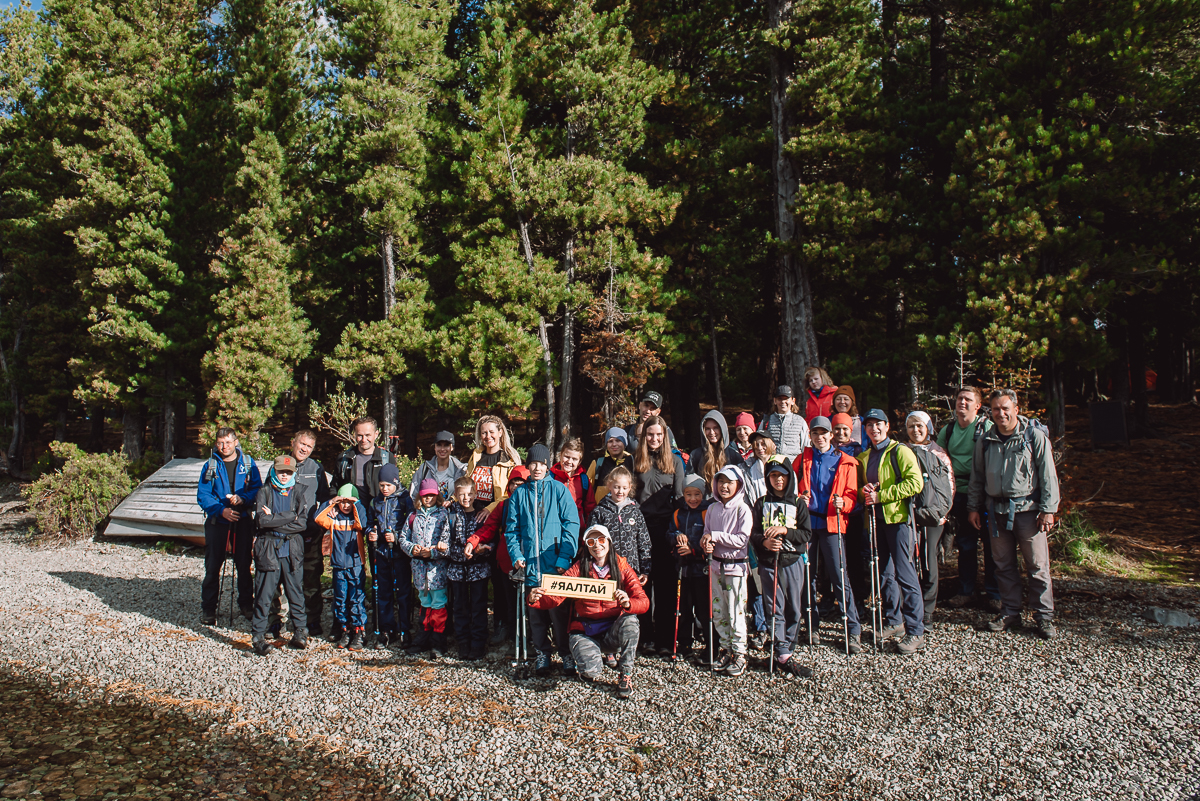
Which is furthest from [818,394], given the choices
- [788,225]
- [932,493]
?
[788,225]

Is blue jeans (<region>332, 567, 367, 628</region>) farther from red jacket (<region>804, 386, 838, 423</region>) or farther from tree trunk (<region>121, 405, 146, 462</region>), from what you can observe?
tree trunk (<region>121, 405, 146, 462</region>)

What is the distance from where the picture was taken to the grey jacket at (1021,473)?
580 centimetres

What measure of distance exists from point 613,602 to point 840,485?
2114 mm

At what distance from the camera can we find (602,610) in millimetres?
5414

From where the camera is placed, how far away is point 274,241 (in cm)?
1466

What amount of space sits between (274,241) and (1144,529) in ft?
51.7

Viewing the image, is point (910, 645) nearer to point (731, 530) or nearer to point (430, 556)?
point (731, 530)

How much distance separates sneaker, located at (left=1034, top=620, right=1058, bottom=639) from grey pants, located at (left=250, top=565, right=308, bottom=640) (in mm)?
6330

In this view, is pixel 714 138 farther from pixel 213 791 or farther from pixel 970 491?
pixel 213 791

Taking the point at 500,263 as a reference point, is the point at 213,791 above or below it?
below

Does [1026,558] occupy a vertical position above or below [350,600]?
above

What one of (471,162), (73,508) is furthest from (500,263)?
(73,508)

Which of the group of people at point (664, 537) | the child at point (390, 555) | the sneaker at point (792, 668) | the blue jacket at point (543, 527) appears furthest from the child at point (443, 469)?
the sneaker at point (792, 668)

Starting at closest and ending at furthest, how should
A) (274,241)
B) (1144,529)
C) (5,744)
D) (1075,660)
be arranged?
1. (5,744)
2. (1075,660)
3. (1144,529)
4. (274,241)
